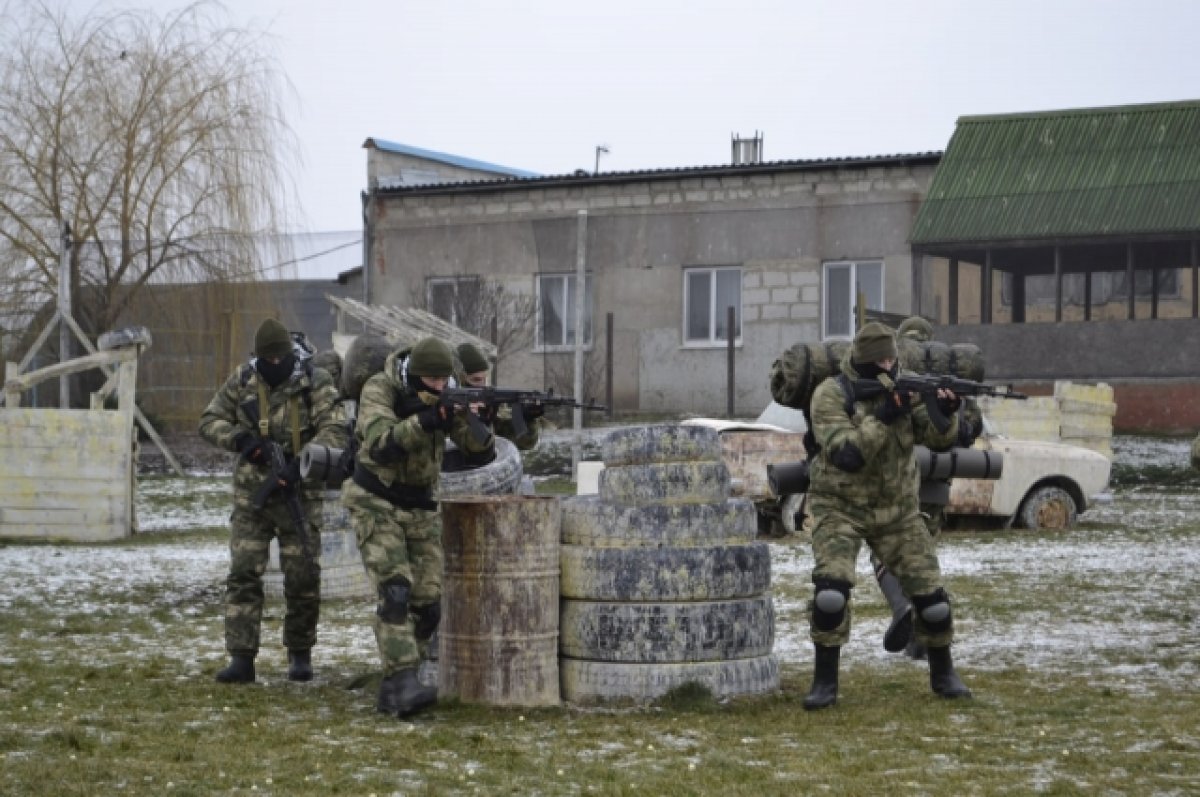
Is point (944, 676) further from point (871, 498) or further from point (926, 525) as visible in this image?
point (926, 525)

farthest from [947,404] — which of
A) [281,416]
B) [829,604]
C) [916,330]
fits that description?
[281,416]

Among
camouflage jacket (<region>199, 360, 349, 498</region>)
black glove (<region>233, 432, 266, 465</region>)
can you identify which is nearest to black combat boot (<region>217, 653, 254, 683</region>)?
camouflage jacket (<region>199, 360, 349, 498</region>)

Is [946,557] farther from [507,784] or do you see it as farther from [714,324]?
[714,324]

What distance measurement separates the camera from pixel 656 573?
27.0ft

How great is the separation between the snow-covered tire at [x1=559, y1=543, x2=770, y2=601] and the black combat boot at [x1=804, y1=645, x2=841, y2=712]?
48 cm

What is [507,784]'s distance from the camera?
641cm

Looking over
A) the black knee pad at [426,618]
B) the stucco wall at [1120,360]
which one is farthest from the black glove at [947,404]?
the stucco wall at [1120,360]

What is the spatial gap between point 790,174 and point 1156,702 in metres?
24.0

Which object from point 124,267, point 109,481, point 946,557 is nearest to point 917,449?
point 946,557

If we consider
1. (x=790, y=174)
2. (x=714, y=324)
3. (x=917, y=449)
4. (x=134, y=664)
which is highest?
(x=790, y=174)

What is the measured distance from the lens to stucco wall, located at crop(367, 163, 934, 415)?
31.2 metres

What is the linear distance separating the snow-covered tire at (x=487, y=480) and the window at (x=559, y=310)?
21.5 meters

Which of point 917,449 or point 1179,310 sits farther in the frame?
point 1179,310

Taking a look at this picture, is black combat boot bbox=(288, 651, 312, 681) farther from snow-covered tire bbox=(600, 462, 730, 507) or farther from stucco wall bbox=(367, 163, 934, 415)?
stucco wall bbox=(367, 163, 934, 415)
